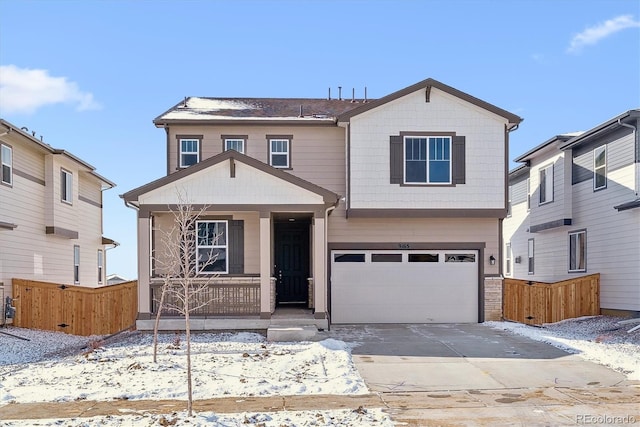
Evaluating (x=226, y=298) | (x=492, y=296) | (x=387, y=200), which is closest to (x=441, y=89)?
(x=387, y=200)

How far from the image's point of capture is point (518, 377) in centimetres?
921

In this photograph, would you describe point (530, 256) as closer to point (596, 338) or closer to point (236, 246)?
point (596, 338)

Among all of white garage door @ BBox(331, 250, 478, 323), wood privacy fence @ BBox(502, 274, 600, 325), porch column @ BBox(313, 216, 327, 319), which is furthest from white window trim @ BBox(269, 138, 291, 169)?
wood privacy fence @ BBox(502, 274, 600, 325)

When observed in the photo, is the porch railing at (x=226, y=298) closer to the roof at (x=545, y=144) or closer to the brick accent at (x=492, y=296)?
the brick accent at (x=492, y=296)

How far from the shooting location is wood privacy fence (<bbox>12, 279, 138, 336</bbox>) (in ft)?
50.0

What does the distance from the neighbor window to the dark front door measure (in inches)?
139

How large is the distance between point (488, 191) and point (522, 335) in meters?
4.03

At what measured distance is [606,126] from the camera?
53.3 feet

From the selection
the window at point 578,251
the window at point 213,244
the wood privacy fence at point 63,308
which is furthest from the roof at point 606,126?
the wood privacy fence at point 63,308

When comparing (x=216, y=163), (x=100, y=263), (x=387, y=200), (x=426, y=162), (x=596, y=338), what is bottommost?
(x=596, y=338)

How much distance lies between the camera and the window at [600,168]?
16.9m

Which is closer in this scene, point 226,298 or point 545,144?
point 226,298

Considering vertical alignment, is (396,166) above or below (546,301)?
above

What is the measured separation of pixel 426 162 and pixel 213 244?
19.9ft
